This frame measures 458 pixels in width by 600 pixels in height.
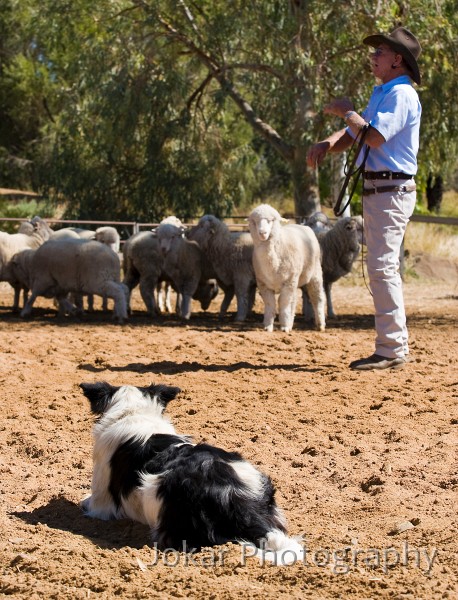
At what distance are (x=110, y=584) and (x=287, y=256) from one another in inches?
339

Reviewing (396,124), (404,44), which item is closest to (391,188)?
(396,124)

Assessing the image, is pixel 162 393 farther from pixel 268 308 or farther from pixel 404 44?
pixel 268 308

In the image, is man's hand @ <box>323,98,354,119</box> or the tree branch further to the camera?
the tree branch

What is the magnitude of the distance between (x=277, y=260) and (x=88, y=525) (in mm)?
7434

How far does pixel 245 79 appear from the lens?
1950 cm

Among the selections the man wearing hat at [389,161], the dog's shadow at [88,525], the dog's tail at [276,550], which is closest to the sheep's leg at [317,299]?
the man wearing hat at [389,161]

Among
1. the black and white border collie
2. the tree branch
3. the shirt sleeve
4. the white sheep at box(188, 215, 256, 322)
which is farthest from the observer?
the tree branch

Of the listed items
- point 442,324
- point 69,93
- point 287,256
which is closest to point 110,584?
point 287,256

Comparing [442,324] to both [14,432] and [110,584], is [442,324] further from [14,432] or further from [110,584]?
[110,584]

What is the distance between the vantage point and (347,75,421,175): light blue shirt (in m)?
8.29

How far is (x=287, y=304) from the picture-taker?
12.5 meters

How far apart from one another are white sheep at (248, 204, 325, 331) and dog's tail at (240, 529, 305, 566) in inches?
316

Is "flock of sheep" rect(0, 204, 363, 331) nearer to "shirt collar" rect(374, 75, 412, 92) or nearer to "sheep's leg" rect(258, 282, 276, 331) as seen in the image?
"sheep's leg" rect(258, 282, 276, 331)

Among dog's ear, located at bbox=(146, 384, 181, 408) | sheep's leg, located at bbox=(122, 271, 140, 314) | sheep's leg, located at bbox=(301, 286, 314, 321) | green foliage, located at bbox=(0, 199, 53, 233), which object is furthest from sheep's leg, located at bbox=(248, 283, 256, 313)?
green foliage, located at bbox=(0, 199, 53, 233)
